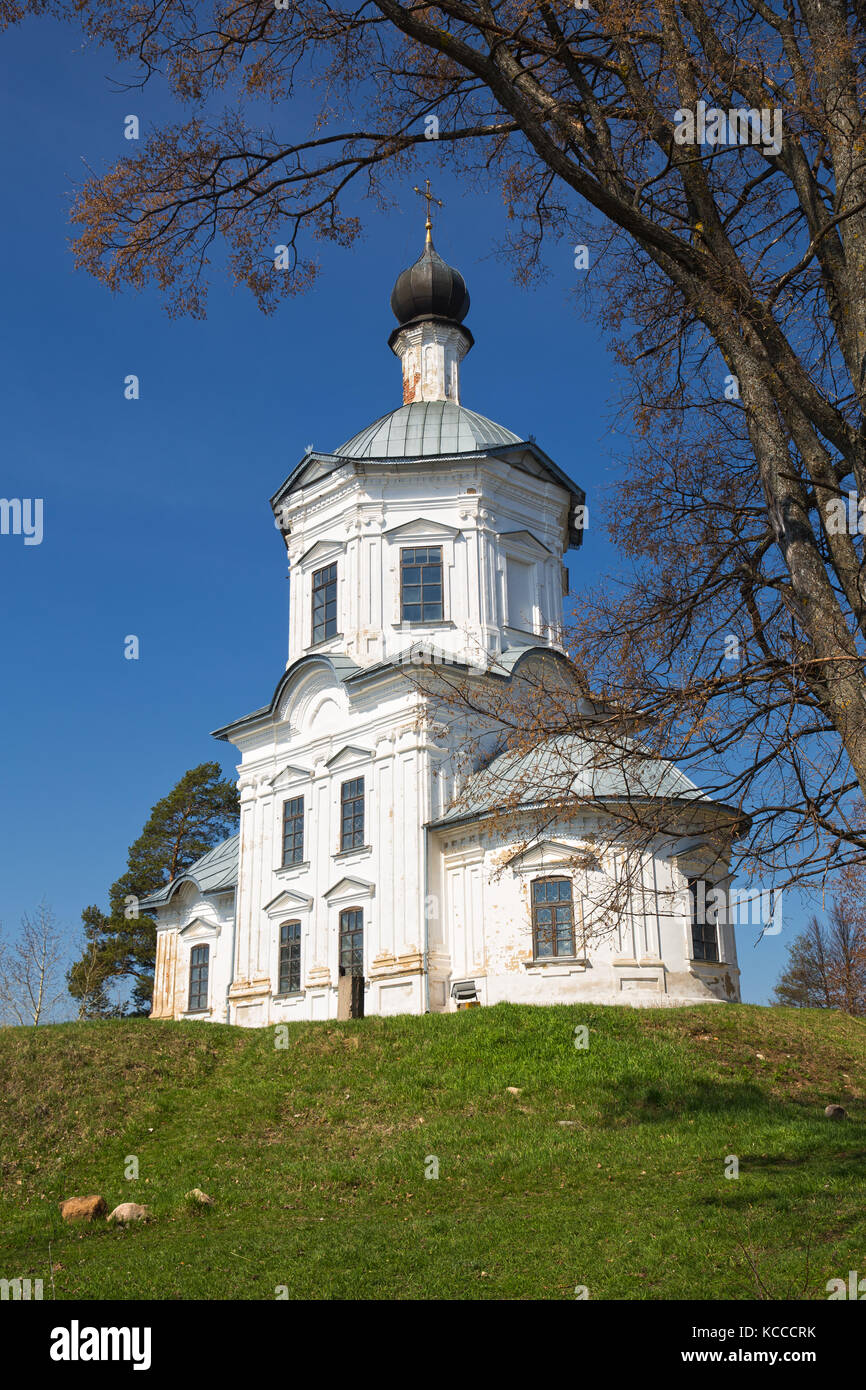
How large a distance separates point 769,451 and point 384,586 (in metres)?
19.4

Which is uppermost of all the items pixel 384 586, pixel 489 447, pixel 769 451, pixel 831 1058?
pixel 489 447

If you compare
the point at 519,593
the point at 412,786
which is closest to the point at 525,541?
the point at 519,593

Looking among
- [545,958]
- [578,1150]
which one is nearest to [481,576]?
[545,958]

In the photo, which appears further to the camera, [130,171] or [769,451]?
[130,171]

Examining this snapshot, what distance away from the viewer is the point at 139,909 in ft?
104

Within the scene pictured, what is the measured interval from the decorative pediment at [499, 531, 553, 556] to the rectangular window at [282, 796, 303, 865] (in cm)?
754

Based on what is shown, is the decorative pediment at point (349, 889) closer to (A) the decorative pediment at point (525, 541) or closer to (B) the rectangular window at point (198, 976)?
(B) the rectangular window at point (198, 976)

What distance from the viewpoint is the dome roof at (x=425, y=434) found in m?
27.7

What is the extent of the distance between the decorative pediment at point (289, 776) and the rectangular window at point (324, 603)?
3129mm

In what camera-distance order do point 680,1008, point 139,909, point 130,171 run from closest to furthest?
point 130,171 → point 680,1008 → point 139,909

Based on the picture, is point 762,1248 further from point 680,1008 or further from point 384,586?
point 384,586

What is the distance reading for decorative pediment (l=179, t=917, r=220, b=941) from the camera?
31109mm

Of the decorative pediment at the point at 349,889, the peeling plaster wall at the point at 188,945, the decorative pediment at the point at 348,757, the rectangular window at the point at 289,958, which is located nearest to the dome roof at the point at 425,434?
the decorative pediment at the point at 348,757

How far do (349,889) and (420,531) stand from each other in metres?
8.29
